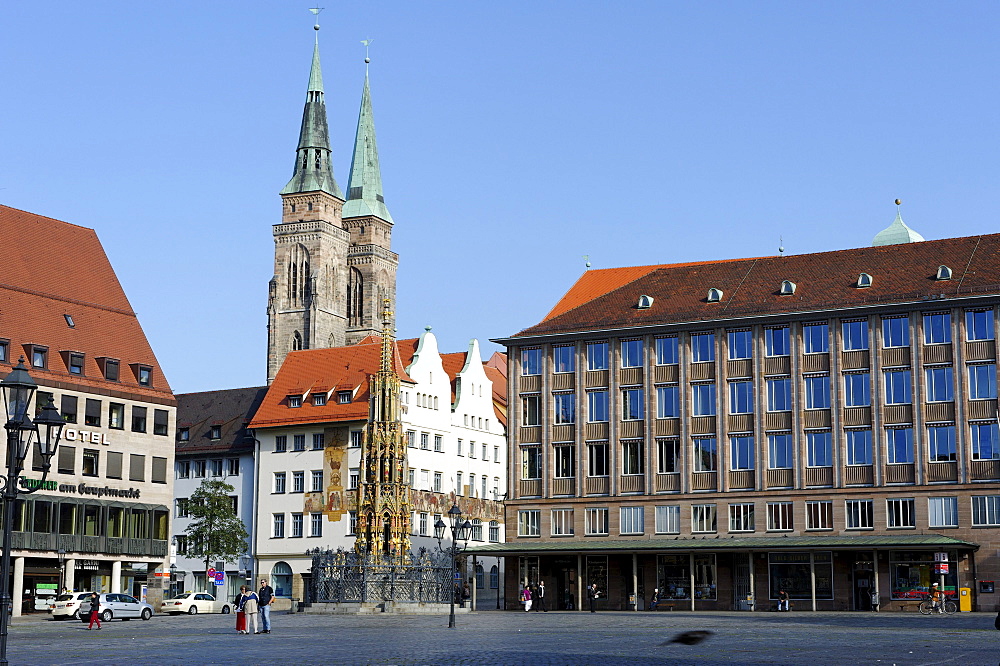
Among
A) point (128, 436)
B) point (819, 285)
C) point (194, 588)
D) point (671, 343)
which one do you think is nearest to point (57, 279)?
point (128, 436)

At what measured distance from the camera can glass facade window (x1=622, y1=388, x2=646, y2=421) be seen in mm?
74938

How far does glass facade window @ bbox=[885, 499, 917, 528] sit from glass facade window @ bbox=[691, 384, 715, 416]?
10028mm

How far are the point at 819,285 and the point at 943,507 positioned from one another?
13139 mm

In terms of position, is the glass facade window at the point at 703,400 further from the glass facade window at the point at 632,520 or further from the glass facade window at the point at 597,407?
the glass facade window at the point at 632,520

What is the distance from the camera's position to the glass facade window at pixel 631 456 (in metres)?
74.9

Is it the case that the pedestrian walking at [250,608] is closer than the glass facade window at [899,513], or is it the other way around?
the pedestrian walking at [250,608]

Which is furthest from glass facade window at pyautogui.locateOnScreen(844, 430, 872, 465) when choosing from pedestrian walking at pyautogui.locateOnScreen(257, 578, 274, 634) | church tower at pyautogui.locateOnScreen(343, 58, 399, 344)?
church tower at pyautogui.locateOnScreen(343, 58, 399, 344)

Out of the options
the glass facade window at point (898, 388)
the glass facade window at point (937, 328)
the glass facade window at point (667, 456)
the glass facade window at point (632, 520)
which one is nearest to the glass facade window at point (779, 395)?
the glass facade window at point (898, 388)

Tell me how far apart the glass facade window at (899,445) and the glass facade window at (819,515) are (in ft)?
12.4

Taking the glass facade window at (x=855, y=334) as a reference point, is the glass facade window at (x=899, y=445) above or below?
below

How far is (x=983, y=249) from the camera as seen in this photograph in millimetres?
72312

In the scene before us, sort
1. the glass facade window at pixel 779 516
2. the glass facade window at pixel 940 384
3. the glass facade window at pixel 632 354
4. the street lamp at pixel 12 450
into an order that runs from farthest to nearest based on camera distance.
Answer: the glass facade window at pixel 632 354 → the glass facade window at pixel 779 516 → the glass facade window at pixel 940 384 → the street lamp at pixel 12 450

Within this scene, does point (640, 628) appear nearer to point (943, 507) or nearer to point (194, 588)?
point (943, 507)

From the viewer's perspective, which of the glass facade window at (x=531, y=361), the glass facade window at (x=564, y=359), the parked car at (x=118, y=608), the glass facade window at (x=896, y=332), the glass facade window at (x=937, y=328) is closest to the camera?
the parked car at (x=118, y=608)
